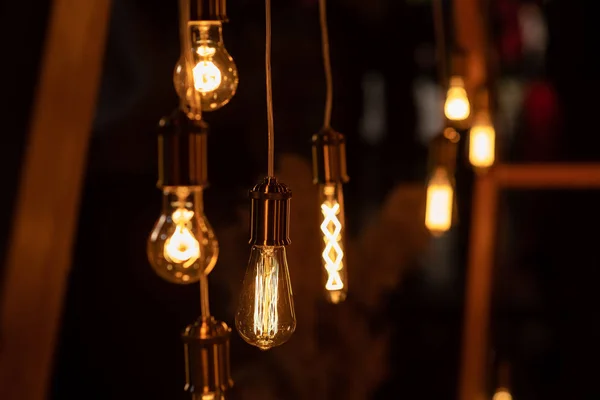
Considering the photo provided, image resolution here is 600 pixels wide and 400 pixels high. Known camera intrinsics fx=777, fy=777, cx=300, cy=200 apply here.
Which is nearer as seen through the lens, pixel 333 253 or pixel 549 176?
pixel 333 253

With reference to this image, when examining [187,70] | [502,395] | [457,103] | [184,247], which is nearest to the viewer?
[187,70]

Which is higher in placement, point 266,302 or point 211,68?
point 211,68

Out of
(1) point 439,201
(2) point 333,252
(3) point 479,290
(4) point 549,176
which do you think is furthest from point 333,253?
(4) point 549,176

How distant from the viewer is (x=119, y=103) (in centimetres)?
142

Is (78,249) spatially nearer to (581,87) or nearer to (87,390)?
(87,390)

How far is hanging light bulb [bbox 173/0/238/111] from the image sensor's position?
837mm

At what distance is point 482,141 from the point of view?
8.32 ft

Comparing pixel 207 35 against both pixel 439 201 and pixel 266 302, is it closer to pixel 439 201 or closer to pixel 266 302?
pixel 266 302

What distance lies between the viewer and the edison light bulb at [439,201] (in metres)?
2.20

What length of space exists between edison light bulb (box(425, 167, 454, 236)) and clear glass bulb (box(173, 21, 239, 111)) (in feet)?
4.46

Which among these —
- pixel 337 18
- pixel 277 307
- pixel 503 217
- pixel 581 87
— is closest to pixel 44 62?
pixel 277 307

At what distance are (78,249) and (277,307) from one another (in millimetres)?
625

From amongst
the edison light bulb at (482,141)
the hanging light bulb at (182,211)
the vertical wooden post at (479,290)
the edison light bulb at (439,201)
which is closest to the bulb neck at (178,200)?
the hanging light bulb at (182,211)

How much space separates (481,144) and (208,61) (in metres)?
1.78
